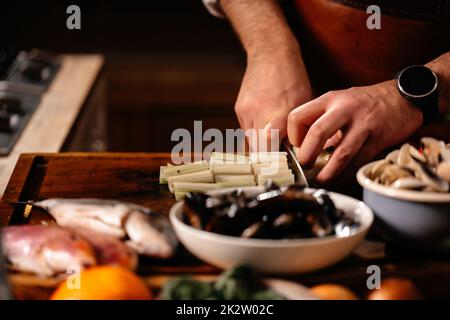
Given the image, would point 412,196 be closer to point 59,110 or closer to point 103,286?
point 103,286

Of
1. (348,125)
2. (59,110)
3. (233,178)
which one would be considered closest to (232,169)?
(233,178)

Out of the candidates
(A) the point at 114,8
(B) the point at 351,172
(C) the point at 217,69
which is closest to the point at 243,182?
(B) the point at 351,172

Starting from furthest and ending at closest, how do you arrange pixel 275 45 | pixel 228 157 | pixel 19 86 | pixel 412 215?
1. pixel 19 86
2. pixel 275 45
3. pixel 228 157
4. pixel 412 215

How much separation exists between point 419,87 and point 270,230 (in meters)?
0.74

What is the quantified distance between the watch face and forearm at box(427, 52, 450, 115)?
0.07 meters

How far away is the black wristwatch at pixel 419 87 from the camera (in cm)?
157

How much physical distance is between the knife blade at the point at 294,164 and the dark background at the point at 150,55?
2859 mm

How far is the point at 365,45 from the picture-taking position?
1.98 meters

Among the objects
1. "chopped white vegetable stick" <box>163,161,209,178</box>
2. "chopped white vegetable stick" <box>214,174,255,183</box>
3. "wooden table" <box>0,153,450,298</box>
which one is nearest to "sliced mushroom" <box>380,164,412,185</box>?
"wooden table" <box>0,153,450,298</box>

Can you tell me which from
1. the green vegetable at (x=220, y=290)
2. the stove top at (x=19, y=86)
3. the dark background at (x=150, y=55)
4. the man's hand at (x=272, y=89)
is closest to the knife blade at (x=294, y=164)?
the man's hand at (x=272, y=89)

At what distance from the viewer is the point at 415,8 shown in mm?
1876

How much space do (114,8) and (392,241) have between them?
375cm

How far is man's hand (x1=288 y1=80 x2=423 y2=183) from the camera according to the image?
1.38 meters
